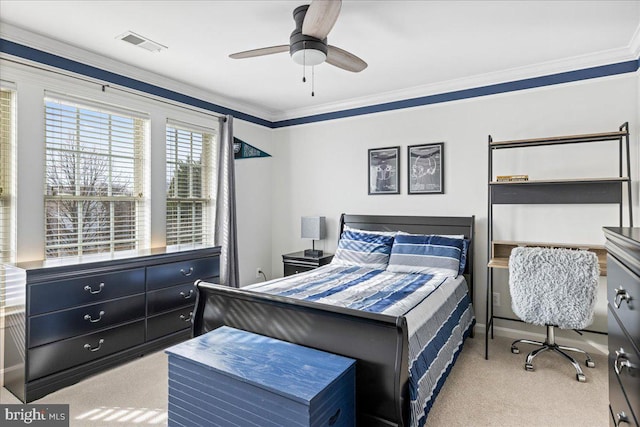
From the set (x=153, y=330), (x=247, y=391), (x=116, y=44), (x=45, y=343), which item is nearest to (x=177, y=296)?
(x=153, y=330)

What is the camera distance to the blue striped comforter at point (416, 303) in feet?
6.56

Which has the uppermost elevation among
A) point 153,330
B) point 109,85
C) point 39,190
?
point 109,85

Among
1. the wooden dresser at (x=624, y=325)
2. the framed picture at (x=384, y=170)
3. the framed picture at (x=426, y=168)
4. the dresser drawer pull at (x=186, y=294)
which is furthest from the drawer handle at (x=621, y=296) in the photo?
the dresser drawer pull at (x=186, y=294)

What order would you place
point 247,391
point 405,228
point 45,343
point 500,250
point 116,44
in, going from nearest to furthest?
point 247,391
point 45,343
point 116,44
point 500,250
point 405,228

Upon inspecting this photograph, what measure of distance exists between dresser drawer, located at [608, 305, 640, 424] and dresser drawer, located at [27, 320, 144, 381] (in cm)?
313

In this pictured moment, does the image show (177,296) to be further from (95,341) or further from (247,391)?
(247,391)

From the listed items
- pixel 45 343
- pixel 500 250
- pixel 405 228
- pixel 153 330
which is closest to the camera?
pixel 45 343

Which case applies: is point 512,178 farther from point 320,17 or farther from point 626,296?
point 626,296

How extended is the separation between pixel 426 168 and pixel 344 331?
8.70 feet

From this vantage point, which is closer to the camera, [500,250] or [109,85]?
[109,85]

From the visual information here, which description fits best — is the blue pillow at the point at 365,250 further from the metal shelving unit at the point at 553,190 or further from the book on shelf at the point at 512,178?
the book on shelf at the point at 512,178

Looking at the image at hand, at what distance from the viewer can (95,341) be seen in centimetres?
275

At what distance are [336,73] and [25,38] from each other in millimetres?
2538

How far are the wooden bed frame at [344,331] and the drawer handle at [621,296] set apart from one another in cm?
81
